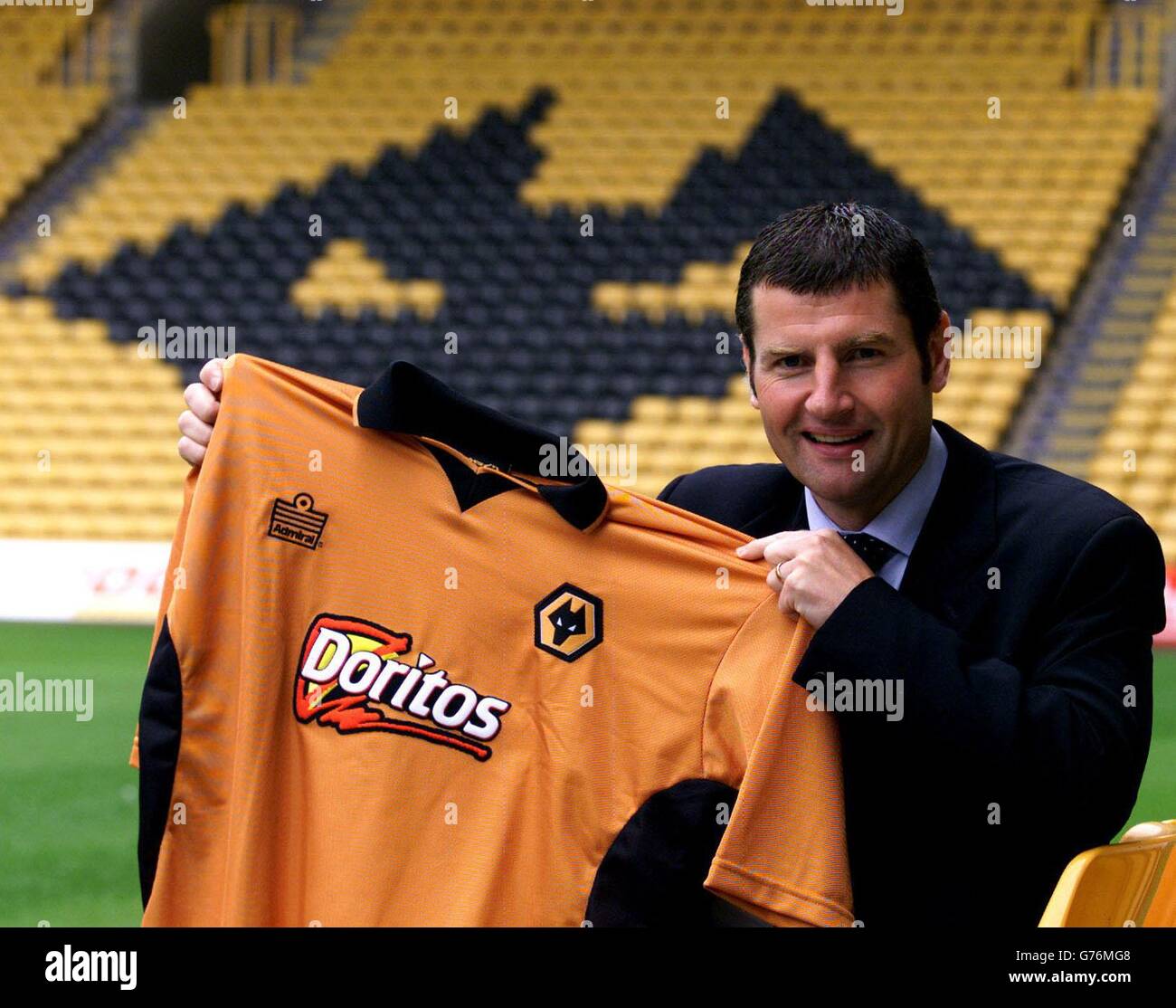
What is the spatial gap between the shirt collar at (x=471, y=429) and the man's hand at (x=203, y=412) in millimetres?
199

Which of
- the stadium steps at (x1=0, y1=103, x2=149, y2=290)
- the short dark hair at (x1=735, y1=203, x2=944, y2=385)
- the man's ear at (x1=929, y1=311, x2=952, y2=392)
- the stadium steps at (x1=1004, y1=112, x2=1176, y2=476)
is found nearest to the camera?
the short dark hair at (x1=735, y1=203, x2=944, y2=385)

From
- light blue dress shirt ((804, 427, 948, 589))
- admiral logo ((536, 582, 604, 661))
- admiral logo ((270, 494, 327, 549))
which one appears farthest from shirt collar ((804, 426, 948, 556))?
admiral logo ((270, 494, 327, 549))

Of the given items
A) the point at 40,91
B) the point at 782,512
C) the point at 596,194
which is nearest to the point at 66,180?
the point at 40,91

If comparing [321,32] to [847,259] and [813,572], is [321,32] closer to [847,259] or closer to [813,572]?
[847,259]

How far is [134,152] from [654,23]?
4.75 meters

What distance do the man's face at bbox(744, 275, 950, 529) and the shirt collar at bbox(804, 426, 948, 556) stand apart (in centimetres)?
3

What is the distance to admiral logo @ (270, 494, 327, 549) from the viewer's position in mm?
2094

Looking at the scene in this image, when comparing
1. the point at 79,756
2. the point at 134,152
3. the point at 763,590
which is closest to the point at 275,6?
the point at 134,152

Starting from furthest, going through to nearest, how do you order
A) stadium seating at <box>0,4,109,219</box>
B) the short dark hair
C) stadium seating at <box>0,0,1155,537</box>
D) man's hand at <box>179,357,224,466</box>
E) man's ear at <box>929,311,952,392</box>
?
1. stadium seating at <box>0,4,109,219</box>
2. stadium seating at <box>0,0,1155,537</box>
3. man's hand at <box>179,357,224,466</box>
4. man's ear at <box>929,311,952,392</box>
5. the short dark hair

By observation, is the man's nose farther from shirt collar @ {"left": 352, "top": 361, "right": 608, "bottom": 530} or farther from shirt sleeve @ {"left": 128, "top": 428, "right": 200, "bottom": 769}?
shirt sleeve @ {"left": 128, "top": 428, "right": 200, "bottom": 769}

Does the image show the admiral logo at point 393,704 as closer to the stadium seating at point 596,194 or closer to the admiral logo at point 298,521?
the admiral logo at point 298,521

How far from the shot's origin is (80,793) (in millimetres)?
5219

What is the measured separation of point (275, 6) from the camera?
14867 millimetres

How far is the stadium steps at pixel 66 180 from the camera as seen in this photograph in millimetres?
13227
